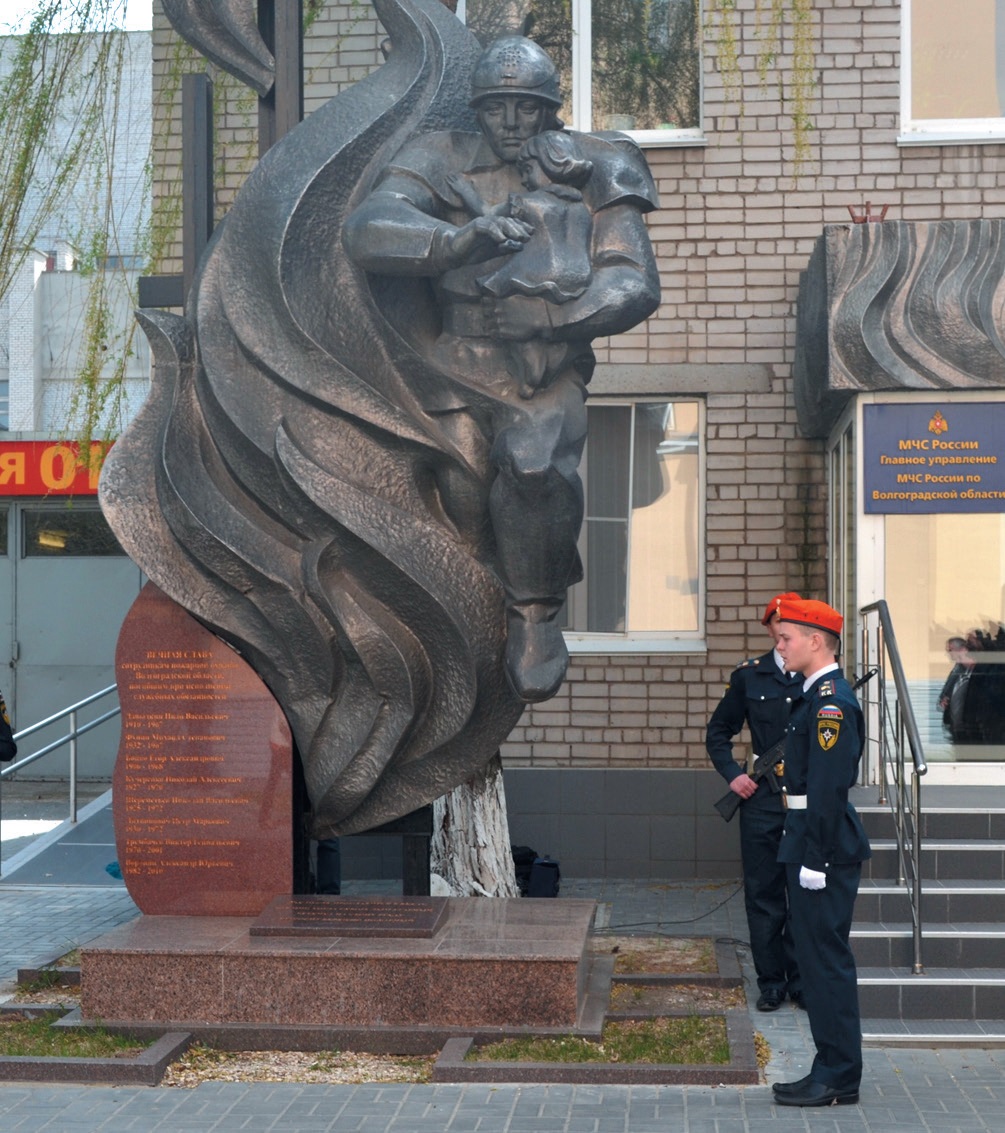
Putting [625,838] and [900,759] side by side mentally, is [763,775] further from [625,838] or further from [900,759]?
[625,838]

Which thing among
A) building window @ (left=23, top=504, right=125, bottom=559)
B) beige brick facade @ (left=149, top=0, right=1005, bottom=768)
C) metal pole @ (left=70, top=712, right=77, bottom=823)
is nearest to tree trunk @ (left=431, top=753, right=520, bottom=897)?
beige brick facade @ (left=149, top=0, right=1005, bottom=768)

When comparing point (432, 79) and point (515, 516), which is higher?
point (432, 79)

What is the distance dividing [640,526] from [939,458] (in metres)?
2.77

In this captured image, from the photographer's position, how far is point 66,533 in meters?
17.7

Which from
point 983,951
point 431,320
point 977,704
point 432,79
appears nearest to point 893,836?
point 983,951

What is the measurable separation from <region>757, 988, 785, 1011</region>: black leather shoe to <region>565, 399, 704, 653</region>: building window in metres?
4.26

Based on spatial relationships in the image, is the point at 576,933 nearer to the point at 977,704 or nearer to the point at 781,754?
the point at 781,754

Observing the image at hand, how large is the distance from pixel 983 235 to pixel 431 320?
10.9ft

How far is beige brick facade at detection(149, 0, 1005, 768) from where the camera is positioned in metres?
10.7

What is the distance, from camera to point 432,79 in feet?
24.2

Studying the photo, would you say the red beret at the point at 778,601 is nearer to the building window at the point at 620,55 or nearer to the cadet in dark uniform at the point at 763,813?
the cadet in dark uniform at the point at 763,813

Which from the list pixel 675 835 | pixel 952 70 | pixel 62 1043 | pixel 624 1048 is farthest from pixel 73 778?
pixel 952 70

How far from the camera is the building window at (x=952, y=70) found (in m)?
10.7

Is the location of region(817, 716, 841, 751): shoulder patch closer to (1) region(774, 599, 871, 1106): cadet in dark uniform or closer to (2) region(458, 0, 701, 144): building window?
(1) region(774, 599, 871, 1106): cadet in dark uniform
